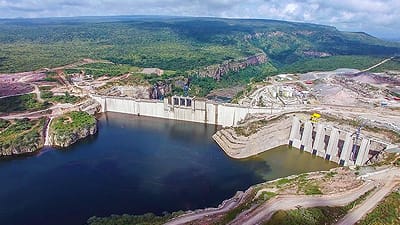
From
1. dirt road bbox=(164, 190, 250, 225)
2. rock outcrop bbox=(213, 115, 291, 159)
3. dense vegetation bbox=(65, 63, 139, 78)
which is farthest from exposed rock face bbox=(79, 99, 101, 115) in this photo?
dirt road bbox=(164, 190, 250, 225)

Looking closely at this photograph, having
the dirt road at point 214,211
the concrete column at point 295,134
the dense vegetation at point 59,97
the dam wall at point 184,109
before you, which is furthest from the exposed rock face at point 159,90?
the dirt road at point 214,211

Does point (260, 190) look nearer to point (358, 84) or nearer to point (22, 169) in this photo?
point (22, 169)

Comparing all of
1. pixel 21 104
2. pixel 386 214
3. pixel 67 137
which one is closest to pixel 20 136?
pixel 67 137

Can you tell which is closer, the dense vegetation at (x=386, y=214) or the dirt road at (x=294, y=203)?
the dense vegetation at (x=386, y=214)

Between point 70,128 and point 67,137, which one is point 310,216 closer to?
point 67,137

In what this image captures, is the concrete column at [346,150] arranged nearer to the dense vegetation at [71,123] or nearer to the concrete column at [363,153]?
the concrete column at [363,153]

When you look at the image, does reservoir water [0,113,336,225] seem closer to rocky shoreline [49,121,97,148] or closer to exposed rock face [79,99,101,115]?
rocky shoreline [49,121,97,148]

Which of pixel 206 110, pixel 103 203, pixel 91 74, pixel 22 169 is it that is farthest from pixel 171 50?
pixel 103 203

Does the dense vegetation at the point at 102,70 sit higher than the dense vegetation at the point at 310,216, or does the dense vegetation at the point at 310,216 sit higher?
the dense vegetation at the point at 310,216
